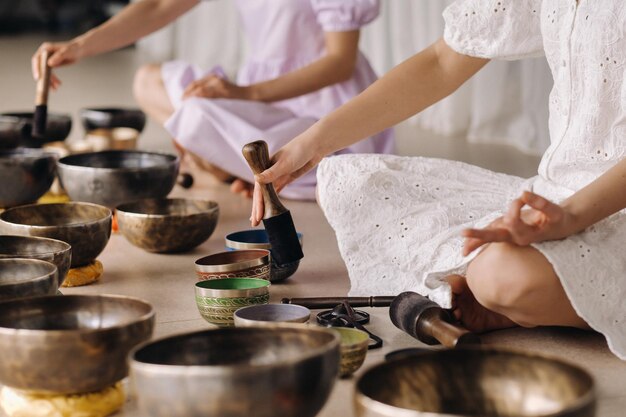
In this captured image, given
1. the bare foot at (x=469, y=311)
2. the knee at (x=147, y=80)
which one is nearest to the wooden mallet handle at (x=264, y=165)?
the bare foot at (x=469, y=311)

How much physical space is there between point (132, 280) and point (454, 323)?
30.6 inches

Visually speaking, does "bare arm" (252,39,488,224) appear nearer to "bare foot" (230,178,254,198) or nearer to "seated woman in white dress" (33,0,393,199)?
"seated woman in white dress" (33,0,393,199)

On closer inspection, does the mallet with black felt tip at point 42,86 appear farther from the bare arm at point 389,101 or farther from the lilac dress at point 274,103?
the bare arm at point 389,101

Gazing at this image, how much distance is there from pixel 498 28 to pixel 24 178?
4.23 ft

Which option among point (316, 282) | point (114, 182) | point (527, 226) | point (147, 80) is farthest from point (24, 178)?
point (527, 226)

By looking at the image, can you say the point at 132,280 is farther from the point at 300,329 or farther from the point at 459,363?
the point at 459,363

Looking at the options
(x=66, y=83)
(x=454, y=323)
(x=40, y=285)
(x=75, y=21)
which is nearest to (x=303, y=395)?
(x=40, y=285)

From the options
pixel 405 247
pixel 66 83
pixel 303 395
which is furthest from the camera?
pixel 66 83

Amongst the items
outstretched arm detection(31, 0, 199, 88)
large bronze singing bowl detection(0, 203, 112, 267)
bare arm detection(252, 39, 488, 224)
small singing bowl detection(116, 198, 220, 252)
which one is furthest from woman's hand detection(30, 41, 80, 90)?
bare arm detection(252, 39, 488, 224)

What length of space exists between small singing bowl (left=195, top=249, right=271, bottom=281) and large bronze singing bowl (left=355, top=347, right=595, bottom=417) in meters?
0.83

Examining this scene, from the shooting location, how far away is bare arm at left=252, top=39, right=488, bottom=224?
2.03 metres

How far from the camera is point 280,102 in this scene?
3453mm

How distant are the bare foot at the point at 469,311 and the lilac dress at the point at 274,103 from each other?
134 centimetres

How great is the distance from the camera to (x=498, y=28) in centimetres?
201
